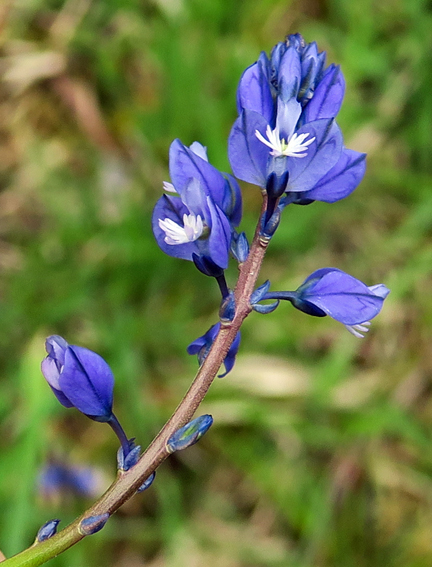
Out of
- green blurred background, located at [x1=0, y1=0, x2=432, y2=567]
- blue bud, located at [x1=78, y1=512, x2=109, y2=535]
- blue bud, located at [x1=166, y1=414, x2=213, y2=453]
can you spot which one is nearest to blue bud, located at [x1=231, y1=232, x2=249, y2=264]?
blue bud, located at [x1=166, y1=414, x2=213, y2=453]

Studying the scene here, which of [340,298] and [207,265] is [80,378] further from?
[340,298]

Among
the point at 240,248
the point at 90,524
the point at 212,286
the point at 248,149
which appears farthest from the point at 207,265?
the point at 212,286

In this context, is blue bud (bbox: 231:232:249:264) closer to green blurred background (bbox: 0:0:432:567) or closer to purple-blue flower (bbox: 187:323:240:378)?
purple-blue flower (bbox: 187:323:240:378)

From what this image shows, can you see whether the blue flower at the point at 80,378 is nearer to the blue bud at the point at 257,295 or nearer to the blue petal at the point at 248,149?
the blue bud at the point at 257,295

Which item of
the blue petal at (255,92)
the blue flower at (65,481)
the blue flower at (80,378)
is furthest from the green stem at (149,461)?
the blue flower at (65,481)

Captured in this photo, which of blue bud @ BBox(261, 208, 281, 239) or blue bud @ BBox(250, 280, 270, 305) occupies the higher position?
blue bud @ BBox(261, 208, 281, 239)

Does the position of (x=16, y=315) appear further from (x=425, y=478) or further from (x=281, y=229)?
(x=425, y=478)
